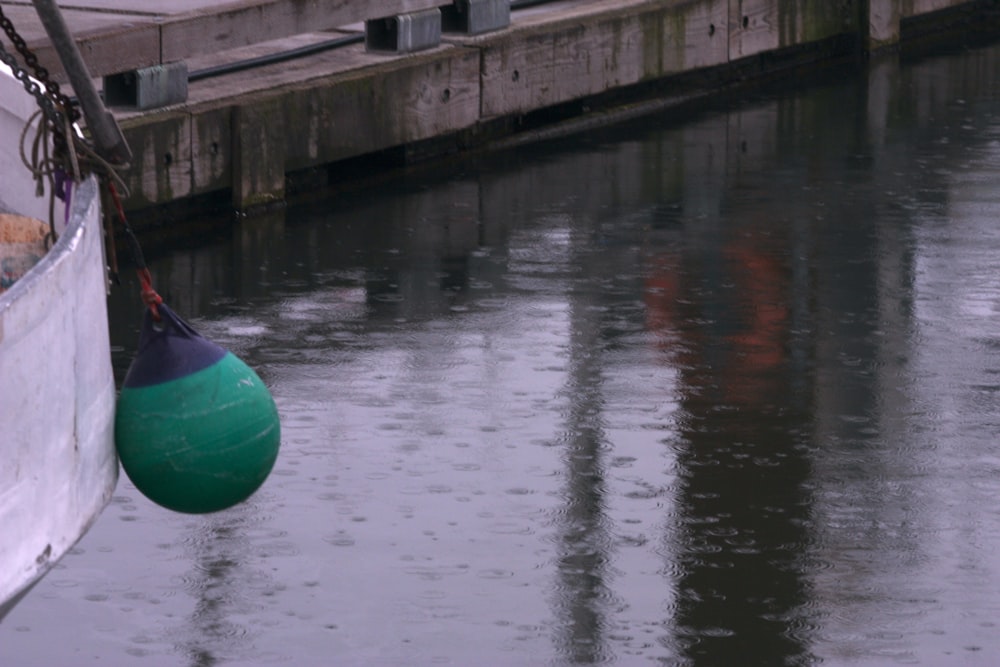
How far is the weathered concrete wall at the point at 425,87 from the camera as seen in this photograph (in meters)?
11.3

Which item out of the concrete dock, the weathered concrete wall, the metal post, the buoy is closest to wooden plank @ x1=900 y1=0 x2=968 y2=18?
the weathered concrete wall

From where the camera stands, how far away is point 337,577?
255 inches

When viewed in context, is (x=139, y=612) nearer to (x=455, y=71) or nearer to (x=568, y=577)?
(x=568, y=577)

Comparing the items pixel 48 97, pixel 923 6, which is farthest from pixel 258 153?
pixel 923 6

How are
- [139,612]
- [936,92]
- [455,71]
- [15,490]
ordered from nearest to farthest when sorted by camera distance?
[15,490] < [139,612] < [455,71] < [936,92]

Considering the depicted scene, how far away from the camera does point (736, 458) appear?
7621mm

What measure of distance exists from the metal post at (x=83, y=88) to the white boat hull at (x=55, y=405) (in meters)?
0.13

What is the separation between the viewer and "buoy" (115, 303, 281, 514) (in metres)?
4.70

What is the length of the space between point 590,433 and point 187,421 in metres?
3.33

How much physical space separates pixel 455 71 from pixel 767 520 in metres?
6.58

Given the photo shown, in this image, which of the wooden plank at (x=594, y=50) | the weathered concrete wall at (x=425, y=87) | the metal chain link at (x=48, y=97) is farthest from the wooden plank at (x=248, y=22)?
the metal chain link at (x=48, y=97)

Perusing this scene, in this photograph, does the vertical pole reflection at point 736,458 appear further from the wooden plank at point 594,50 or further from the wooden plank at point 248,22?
the wooden plank at point 594,50

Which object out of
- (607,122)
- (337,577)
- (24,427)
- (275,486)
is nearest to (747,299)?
(275,486)

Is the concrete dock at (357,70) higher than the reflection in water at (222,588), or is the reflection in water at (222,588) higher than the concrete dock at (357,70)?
the concrete dock at (357,70)
